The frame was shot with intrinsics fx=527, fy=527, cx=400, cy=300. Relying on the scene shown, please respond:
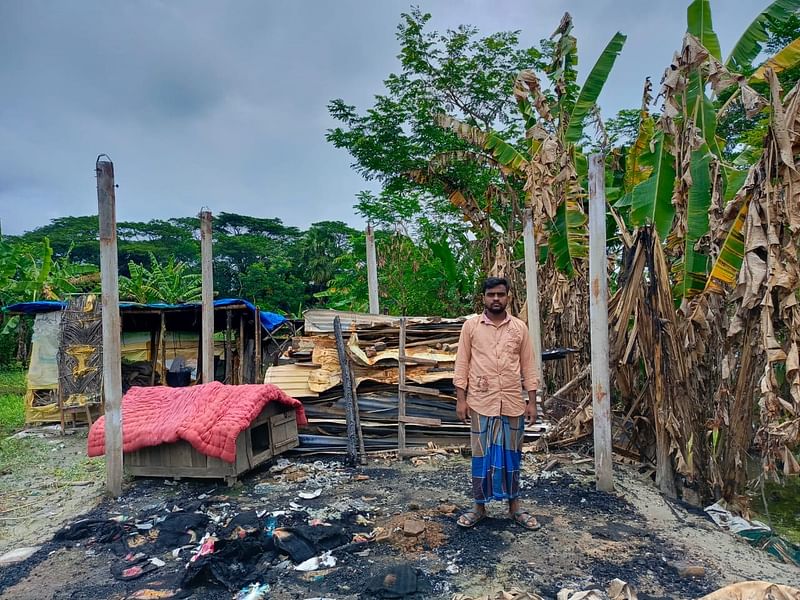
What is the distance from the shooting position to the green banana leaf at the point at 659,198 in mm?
5461

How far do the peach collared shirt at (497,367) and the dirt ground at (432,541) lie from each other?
3.31 ft

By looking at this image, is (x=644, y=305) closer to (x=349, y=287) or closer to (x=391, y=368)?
(x=391, y=368)

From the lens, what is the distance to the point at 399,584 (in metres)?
3.33

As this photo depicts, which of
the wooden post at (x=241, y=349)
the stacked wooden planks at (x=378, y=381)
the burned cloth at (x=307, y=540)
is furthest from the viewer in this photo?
the wooden post at (x=241, y=349)

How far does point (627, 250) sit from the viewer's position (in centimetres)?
577

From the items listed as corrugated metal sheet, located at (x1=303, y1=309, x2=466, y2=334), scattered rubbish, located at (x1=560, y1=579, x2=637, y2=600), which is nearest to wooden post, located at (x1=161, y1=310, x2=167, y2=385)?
corrugated metal sheet, located at (x1=303, y1=309, x2=466, y2=334)

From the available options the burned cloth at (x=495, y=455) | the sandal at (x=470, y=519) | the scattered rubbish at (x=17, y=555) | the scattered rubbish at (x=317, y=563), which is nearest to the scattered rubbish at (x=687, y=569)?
the burned cloth at (x=495, y=455)

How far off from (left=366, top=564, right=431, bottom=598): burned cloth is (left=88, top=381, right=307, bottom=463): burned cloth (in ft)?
8.48

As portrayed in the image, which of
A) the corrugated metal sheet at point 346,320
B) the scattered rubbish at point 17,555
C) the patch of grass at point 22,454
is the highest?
the corrugated metal sheet at point 346,320

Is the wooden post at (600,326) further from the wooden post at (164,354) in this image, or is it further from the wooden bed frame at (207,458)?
the wooden post at (164,354)

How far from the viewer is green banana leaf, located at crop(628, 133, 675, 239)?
5461 millimetres

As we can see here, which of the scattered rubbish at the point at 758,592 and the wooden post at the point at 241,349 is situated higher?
the wooden post at the point at 241,349

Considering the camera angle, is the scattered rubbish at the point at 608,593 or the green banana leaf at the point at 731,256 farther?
the green banana leaf at the point at 731,256

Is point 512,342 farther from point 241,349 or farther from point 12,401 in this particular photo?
point 12,401
